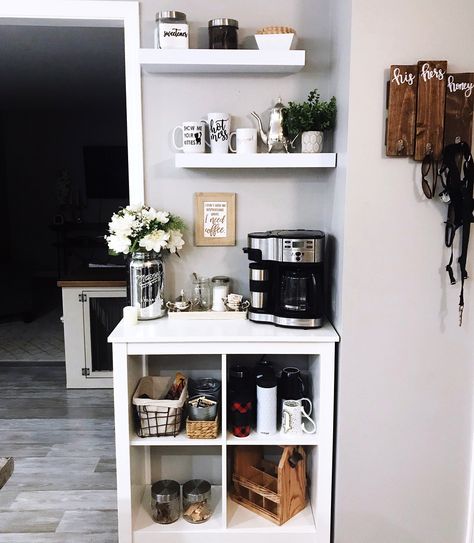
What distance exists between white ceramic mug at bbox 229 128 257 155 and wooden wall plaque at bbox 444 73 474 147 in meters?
0.70

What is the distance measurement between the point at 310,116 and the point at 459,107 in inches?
20.7

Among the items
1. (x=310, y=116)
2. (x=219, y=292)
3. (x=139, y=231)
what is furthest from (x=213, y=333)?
(x=310, y=116)

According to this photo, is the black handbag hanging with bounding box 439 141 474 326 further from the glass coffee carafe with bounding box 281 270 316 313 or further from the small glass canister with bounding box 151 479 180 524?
the small glass canister with bounding box 151 479 180 524

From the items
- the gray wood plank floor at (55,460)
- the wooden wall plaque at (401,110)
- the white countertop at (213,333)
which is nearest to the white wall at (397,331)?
the wooden wall plaque at (401,110)

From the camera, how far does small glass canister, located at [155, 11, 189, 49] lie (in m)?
1.98

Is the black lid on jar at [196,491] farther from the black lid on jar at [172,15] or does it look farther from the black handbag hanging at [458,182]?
the black lid on jar at [172,15]

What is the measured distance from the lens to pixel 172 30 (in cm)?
198

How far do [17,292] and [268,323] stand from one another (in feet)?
14.3

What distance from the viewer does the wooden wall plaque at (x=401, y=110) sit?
1728mm

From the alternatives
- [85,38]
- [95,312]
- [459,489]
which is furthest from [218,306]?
[85,38]

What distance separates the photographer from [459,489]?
6.39 feet

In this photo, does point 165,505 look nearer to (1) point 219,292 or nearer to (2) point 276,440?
(2) point 276,440

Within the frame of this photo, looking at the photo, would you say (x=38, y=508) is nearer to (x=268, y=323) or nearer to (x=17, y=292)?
(x=268, y=323)

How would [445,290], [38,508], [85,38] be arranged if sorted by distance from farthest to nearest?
[85,38], [38,508], [445,290]
